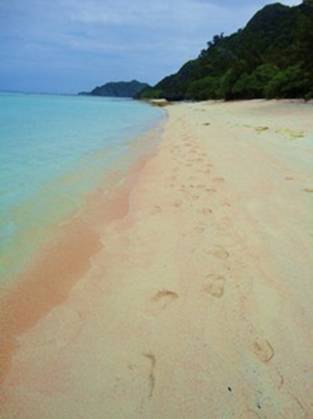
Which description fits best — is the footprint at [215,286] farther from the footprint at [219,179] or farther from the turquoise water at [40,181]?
the footprint at [219,179]

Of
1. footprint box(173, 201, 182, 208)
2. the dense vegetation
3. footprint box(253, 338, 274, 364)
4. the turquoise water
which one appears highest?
footprint box(253, 338, 274, 364)

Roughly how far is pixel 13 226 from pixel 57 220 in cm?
51

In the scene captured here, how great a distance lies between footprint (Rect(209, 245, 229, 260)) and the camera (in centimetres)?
300

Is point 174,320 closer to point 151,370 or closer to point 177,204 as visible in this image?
point 151,370

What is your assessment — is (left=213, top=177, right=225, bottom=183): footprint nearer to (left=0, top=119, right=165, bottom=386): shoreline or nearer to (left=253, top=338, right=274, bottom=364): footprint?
(left=0, top=119, right=165, bottom=386): shoreline

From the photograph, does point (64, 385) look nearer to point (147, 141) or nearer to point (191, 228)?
point (191, 228)

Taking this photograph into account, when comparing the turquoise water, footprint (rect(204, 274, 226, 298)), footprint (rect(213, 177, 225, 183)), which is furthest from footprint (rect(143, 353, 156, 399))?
footprint (rect(213, 177, 225, 183))

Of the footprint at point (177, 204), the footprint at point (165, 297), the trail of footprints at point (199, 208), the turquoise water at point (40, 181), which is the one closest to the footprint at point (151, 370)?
the trail of footprints at point (199, 208)

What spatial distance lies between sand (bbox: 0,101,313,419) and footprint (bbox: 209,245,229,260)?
17 mm

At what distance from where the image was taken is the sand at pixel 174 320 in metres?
1.70

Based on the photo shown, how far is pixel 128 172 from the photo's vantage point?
6918mm

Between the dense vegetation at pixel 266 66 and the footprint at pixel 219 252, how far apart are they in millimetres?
20434

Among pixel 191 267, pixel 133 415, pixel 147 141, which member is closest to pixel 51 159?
pixel 147 141

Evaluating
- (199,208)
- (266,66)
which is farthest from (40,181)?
(266,66)
